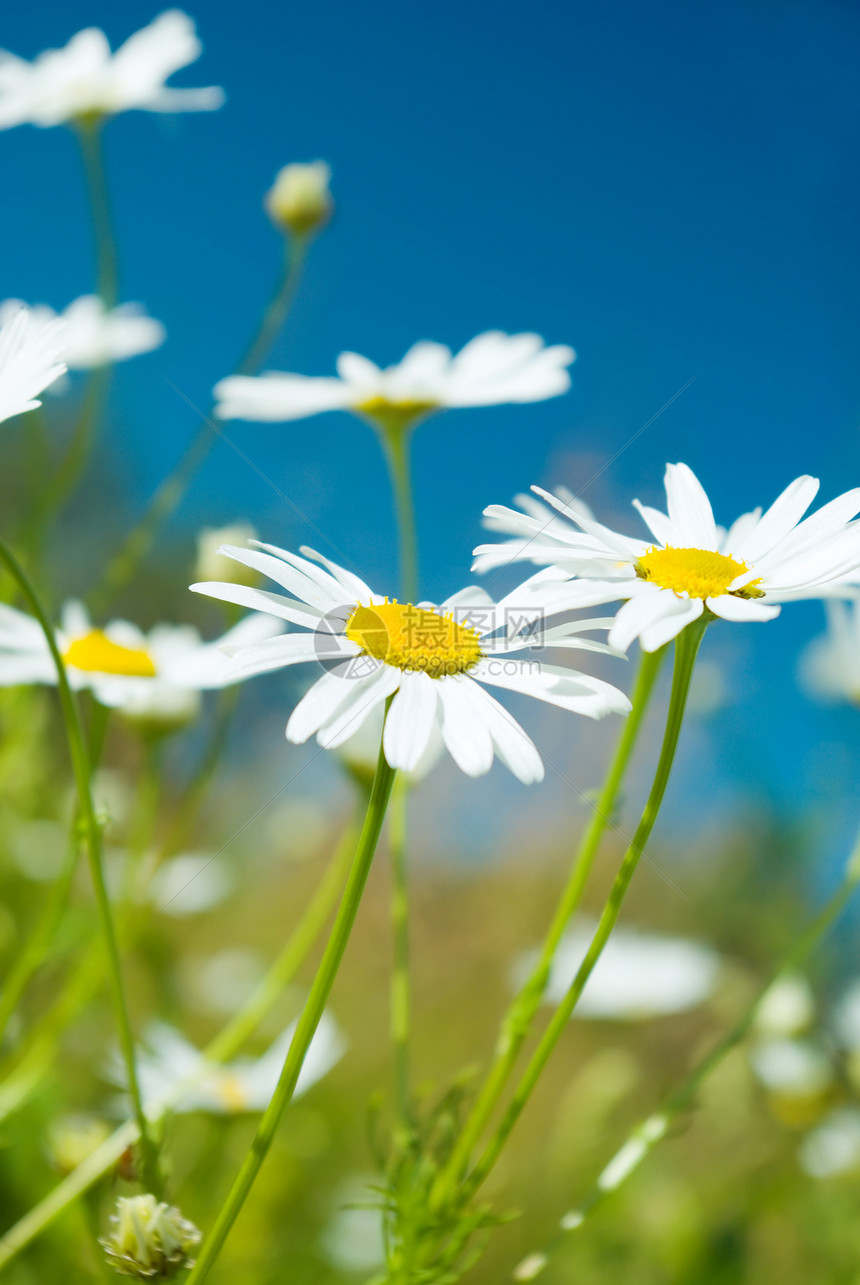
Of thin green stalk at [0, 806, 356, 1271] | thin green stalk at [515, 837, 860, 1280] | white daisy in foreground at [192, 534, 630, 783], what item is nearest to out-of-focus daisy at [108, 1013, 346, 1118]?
thin green stalk at [0, 806, 356, 1271]

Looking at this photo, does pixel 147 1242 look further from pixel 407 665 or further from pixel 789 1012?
pixel 789 1012

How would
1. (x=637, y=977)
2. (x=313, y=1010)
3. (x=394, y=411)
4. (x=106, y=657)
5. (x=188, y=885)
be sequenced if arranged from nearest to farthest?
(x=313, y=1010), (x=106, y=657), (x=394, y=411), (x=188, y=885), (x=637, y=977)

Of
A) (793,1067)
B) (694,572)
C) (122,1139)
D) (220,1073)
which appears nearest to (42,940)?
(122,1139)

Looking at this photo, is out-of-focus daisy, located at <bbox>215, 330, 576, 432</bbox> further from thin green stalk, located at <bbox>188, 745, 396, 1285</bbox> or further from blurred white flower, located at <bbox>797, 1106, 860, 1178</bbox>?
blurred white flower, located at <bbox>797, 1106, 860, 1178</bbox>

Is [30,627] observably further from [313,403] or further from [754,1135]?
[754,1135]

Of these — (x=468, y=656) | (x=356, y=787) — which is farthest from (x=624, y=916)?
(x=468, y=656)

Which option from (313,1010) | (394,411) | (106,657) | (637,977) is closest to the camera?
(313,1010)
